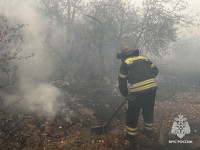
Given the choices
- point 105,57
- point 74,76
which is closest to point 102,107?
point 74,76

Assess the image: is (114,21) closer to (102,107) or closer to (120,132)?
(102,107)

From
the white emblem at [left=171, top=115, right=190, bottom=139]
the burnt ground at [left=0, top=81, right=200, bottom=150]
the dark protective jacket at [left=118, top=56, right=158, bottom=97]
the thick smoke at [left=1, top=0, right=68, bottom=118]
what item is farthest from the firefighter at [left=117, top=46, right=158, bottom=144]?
the thick smoke at [left=1, top=0, right=68, bottom=118]

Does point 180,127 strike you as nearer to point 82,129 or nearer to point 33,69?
point 82,129

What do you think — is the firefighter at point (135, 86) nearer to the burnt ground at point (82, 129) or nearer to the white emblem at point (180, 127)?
the burnt ground at point (82, 129)

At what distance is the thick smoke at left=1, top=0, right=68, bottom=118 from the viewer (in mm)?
5428

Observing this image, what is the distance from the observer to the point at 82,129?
4.61 meters

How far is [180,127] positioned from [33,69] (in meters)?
6.44

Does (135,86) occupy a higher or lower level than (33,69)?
higher

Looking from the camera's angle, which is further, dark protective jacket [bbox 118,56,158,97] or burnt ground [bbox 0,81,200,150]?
dark protective jacket [bbox 118,56,158,97]

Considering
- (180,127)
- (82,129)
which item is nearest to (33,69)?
(82,129)

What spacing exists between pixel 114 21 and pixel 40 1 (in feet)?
13.0

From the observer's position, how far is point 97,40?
901 cm

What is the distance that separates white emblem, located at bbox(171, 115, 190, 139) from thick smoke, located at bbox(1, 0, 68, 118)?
3.41 m

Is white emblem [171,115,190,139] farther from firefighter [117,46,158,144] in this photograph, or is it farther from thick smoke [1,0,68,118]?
thick smoke [1,0,68,118]
